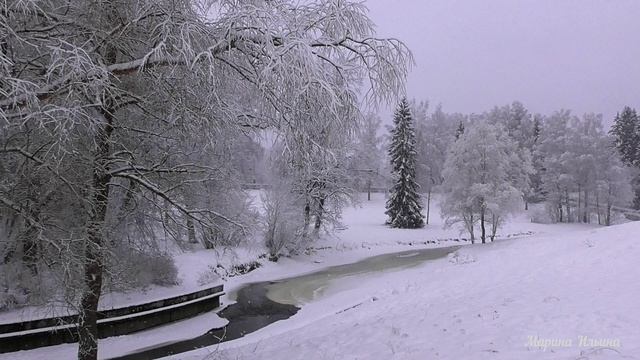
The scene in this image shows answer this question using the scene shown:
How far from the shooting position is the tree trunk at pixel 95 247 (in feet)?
16.3

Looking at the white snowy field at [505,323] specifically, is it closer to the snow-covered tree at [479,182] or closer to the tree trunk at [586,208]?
the snow-covered tree at [479,182]

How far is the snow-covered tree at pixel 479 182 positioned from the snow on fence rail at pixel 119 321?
2038cm

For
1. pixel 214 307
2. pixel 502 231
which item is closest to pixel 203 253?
pixel 214 307

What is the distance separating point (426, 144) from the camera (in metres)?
51.7

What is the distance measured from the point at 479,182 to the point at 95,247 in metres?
30.1

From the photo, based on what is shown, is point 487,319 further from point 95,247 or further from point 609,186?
point 609,186

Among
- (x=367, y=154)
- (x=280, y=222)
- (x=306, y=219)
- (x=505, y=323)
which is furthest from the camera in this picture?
(x=367, y=154)

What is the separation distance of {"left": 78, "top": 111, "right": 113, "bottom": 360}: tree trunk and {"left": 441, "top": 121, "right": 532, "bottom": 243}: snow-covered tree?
28.0 metres

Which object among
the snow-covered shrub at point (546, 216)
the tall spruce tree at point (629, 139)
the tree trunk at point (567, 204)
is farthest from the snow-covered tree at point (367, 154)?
the tall spruce tree at point (629, 139)

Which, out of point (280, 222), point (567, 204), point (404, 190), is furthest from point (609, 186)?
point (280, 222)

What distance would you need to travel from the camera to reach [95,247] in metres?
4.92

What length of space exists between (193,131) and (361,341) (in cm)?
Answer: 408

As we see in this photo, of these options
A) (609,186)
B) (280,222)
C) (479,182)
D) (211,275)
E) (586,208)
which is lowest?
(211,275)

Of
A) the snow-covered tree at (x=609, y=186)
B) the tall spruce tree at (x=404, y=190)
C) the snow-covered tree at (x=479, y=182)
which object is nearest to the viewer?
the snow-covered tree at (x=479, y=182)
